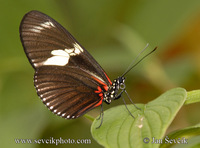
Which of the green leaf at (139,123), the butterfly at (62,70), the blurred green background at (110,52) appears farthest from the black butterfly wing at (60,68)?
the blurred green background at (110,52)

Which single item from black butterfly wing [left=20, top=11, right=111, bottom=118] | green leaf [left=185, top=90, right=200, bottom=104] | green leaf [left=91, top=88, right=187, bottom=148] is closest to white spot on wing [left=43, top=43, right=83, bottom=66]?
black butterfly wing [left=20, top=11, right=111, bottom=118]

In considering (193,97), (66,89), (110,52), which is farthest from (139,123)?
(110,52)

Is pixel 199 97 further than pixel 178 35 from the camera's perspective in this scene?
No

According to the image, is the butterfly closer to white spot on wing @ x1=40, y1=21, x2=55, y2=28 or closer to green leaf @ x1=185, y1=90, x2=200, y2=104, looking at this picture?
white spot on wing @ x1=40, y1=21, x2=55, y2=28

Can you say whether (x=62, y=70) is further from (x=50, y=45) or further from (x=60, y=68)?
(x=50, y=45)

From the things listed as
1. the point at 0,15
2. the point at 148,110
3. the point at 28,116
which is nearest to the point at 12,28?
the point at 0,15

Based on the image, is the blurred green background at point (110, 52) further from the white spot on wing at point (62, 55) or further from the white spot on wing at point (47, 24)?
the white spot on wing at point (47, 24)

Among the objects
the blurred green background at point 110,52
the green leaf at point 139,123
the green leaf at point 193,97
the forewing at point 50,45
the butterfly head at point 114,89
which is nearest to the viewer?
the green leaf at point 139,123

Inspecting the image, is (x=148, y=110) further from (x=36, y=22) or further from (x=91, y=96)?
(x=36, y=22)
